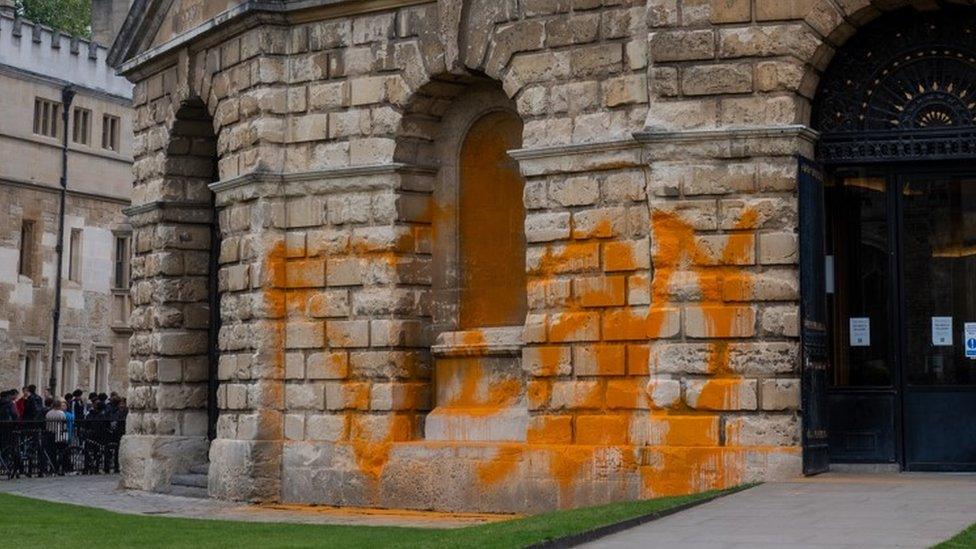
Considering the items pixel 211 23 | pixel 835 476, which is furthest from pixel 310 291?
pixel 835 476

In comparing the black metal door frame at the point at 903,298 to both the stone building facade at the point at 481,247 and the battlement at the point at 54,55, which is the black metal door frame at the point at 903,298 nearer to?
the stone building facade at the point at 481,247

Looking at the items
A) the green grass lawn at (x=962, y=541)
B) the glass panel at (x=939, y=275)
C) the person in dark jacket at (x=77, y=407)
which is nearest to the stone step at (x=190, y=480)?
the glass panel at (x=939, y=275)

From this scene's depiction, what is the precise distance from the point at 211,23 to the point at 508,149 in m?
4.77

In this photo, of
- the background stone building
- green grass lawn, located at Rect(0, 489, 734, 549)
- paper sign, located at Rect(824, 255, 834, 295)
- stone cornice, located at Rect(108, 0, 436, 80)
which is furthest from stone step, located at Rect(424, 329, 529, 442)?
the background stone building

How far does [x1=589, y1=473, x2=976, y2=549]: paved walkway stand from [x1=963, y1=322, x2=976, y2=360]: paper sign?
5.40 feet

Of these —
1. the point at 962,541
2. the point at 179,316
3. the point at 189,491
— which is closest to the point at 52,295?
the point at 179,316

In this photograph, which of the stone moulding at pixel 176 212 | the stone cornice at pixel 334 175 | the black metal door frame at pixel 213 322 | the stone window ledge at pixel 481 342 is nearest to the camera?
the stone window ledge at pixel 481 342

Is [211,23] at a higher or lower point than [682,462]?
higher

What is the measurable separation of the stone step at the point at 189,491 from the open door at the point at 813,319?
9036 millimetres

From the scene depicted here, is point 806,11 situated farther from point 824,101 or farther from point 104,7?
point 104,7

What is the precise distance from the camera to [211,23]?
24.3m

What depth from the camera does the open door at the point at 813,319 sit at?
19547 millimetres

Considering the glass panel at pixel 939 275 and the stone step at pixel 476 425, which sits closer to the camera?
the glass panel at pixel 939 275

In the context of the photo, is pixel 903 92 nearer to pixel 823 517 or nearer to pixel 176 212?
pixel 823 517
